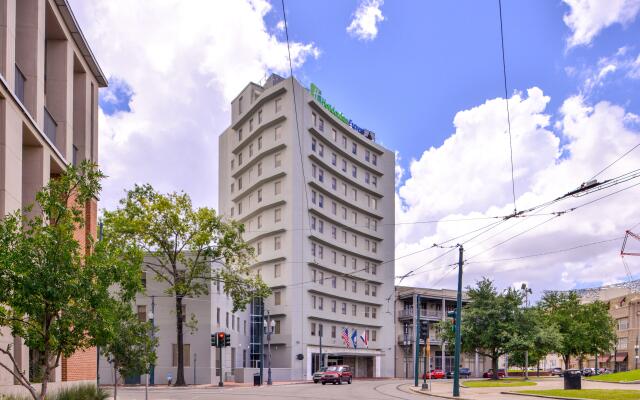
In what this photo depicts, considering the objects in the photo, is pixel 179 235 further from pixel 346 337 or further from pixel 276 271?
pixel 346 337

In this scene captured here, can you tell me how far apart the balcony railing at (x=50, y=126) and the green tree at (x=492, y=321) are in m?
42.1

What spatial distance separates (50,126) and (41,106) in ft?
8.97

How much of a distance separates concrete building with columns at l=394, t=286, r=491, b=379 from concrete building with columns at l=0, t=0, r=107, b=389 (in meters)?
66.6

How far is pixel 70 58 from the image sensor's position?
85.2 ft

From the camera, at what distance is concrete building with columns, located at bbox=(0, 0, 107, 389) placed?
18438mm

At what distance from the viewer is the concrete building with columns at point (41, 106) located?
1844cm

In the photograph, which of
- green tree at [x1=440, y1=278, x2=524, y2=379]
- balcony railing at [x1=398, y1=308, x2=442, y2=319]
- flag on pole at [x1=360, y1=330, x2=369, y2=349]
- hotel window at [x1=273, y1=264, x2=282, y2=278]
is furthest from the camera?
balcony railing at [x1=398, y1=308, x2=442, y2=319]

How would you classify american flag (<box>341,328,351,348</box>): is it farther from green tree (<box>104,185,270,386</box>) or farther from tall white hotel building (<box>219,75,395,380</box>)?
green tree (<box>104,185,270,386</box>)

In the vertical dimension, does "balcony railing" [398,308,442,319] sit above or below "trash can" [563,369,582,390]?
below

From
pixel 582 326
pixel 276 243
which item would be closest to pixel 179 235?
pixel 276 243

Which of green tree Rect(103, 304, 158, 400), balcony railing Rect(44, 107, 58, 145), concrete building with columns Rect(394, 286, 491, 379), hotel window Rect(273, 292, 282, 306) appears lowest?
concrete building with columns Rect(394, 286, 491, 379)

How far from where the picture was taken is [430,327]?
9512cm

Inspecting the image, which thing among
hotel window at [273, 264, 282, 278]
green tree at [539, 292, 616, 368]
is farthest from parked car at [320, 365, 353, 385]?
green tree at [539, 292, 616, 368]

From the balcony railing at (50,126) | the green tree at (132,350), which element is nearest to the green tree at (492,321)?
the green tree at (132,350)
